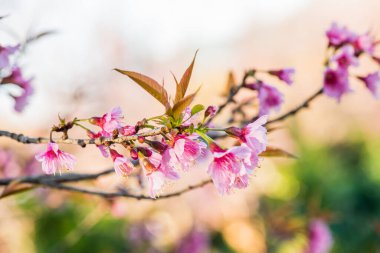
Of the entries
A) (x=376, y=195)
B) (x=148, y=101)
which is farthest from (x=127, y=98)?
(x=376, y=195)

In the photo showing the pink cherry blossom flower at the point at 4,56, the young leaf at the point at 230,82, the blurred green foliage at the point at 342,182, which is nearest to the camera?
the pink cherry blossom flower at the point at 4,56

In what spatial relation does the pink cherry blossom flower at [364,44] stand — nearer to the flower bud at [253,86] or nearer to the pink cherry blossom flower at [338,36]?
the pink cherry blossom flower at [338,36]

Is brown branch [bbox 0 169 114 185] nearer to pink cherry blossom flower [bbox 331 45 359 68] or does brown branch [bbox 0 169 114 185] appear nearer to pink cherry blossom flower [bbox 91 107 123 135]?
pink cherry blossom flower [bbox 91 107 123 135]

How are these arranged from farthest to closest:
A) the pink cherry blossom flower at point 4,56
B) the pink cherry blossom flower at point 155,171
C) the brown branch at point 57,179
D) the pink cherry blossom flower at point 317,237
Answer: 1. the pink cherry blossom flower at point 317,237
2. the brown branch at point 57,179
3. the pink cherry blossom flower at point 4,56
4. the pink cherry blossom flower at point 155,171

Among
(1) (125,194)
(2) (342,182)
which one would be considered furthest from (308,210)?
(2) (342,182)

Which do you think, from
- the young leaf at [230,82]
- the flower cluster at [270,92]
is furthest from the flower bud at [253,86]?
the young leaf at [230,82]

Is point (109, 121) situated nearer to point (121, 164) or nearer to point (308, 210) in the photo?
point (121, 164)

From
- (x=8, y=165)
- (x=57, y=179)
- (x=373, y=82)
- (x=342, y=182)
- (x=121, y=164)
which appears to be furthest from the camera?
(x=342, y=182)
